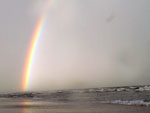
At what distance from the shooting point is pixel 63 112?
2795 centimetres

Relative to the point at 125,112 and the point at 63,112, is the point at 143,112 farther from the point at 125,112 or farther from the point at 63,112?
the point at 63,112

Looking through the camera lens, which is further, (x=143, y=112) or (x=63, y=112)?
(x=63, y=112)

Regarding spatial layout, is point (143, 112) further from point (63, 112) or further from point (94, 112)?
point (63, 112)

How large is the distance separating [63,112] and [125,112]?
6041mm

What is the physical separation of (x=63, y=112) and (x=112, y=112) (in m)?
4.85

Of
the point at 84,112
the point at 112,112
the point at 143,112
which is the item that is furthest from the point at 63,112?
the point at 143,112

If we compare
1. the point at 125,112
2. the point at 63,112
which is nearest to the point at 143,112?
the point at 125,112

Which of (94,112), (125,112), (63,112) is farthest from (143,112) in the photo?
(63,112)

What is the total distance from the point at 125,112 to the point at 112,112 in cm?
120

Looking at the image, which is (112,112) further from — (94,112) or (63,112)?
(63,112)

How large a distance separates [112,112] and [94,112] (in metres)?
1.66

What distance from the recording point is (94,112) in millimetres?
26672

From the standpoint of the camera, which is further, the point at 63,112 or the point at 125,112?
the point at 63,112

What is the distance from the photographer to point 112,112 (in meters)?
26.3
